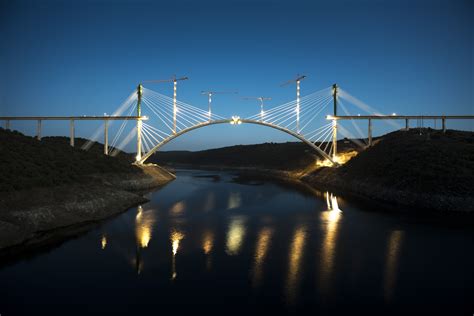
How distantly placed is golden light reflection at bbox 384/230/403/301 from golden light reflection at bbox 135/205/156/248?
1180 centimetres

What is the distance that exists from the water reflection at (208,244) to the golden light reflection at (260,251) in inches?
85.4

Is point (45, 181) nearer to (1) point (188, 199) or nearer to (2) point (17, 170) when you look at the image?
(2) point (17, 170)

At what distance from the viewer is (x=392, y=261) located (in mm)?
15266

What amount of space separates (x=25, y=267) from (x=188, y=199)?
2287 centimetres

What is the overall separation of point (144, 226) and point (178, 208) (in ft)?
26.4

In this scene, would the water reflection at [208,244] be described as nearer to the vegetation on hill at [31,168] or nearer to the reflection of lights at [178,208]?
the reflection of lights at [178,208]

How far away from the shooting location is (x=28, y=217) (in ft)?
61.9

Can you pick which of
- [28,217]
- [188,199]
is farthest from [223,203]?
[28,217]

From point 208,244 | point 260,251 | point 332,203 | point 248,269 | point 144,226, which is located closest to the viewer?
point 248,269

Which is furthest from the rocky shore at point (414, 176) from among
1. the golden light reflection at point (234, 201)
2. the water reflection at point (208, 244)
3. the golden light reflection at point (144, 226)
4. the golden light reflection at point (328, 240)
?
the golden light reflection at point (144, 226)

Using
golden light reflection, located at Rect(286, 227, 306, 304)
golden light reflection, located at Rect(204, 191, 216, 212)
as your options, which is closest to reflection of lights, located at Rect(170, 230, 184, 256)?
golden light reflection, located at Rect(286, 227, 306, 304)

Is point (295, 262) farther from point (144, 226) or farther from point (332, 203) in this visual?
point (332, 203)

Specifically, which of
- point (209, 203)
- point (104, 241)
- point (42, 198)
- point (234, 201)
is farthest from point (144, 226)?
point (234, 201)

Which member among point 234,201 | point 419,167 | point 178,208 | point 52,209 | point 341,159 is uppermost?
point 341,159
